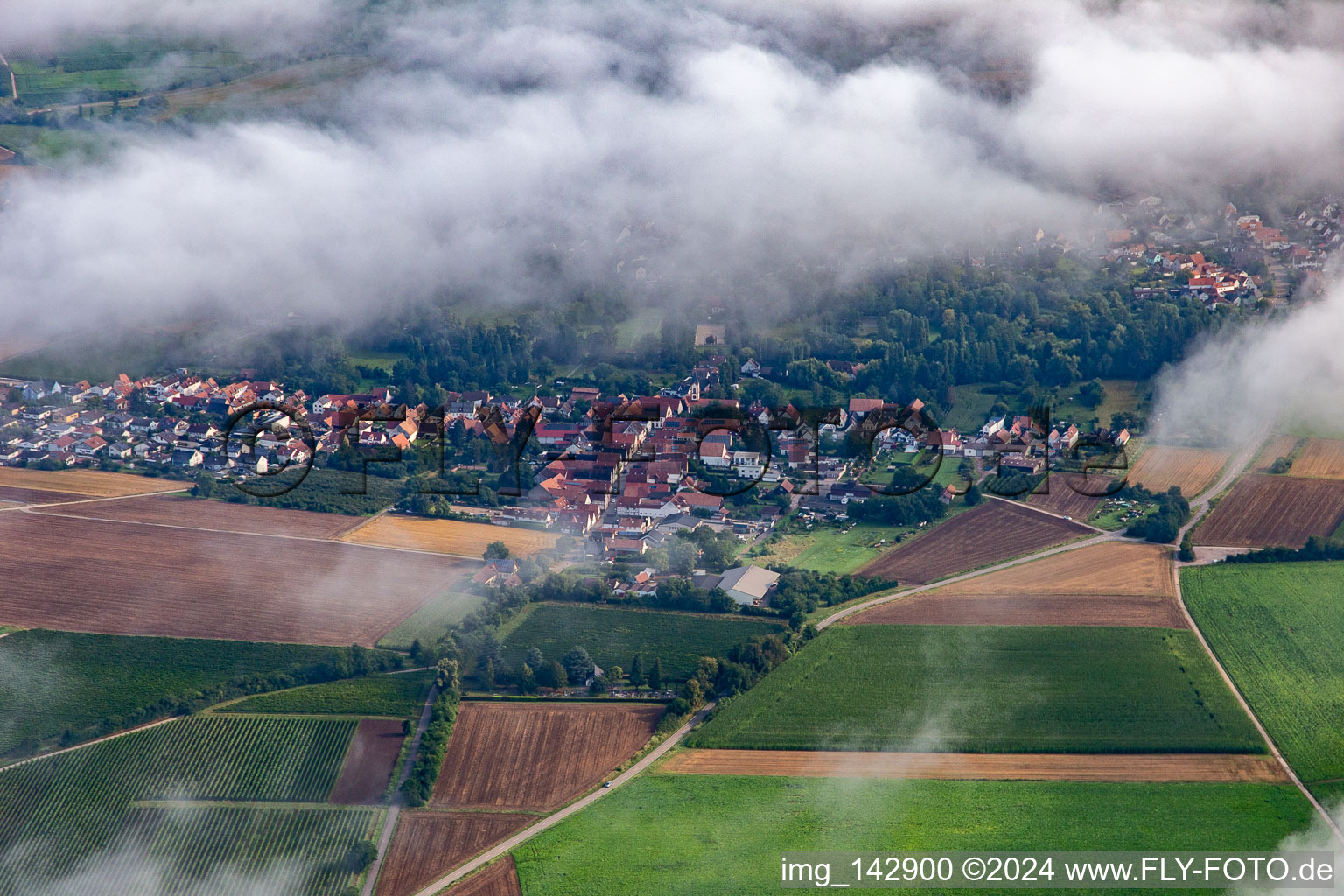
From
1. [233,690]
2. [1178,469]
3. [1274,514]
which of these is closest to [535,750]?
[233,690]

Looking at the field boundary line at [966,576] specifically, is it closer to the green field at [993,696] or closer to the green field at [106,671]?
the green field at [993,696]

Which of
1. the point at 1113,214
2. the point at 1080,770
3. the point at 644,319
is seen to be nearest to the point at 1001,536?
the point at 1080,770

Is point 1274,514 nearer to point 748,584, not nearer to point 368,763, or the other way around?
point 748,584

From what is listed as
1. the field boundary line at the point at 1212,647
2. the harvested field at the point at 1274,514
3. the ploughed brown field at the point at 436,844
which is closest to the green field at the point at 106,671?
the ploughed brown field at the point at 436,844

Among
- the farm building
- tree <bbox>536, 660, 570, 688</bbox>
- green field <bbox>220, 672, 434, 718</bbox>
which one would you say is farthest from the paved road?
the farm building

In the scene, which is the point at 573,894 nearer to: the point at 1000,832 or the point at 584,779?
the point at 584,779

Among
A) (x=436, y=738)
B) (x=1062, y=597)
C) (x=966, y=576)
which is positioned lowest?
(x=436, y=738)
